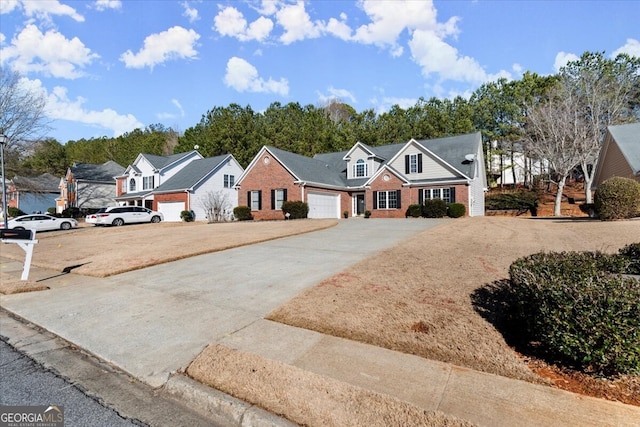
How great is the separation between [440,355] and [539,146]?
32309 mm

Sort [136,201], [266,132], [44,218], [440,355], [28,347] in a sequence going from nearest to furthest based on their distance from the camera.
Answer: [440,355] < [28,347] < [44,218] < [136,201] < [266,132]

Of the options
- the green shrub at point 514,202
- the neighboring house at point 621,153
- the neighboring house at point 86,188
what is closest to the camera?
the neighboring house at point 621,153

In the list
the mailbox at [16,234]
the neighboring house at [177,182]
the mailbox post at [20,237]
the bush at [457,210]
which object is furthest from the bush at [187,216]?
the mailbox at [16,234]

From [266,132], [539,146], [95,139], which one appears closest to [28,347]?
[539,146]

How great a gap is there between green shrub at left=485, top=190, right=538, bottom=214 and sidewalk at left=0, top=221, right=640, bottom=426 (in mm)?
28381

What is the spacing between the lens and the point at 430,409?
9.38 feet

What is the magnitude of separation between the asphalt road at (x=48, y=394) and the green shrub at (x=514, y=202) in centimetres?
3509

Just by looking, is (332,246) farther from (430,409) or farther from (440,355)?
(430,409)

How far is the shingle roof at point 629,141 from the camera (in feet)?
63.2

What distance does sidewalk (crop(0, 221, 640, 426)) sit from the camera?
2.95 metres

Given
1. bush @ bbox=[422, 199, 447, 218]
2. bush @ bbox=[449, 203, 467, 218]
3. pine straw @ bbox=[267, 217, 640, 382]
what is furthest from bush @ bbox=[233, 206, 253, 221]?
pine straw @ bbox=[267, 217, 640, 382]

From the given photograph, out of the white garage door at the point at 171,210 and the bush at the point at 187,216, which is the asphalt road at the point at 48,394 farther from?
the white garage door at the point at 171,210

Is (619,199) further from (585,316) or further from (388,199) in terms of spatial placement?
(585,316)

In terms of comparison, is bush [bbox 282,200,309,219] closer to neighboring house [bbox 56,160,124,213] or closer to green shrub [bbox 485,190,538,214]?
green shrub [bbox 485,190,538,214]
